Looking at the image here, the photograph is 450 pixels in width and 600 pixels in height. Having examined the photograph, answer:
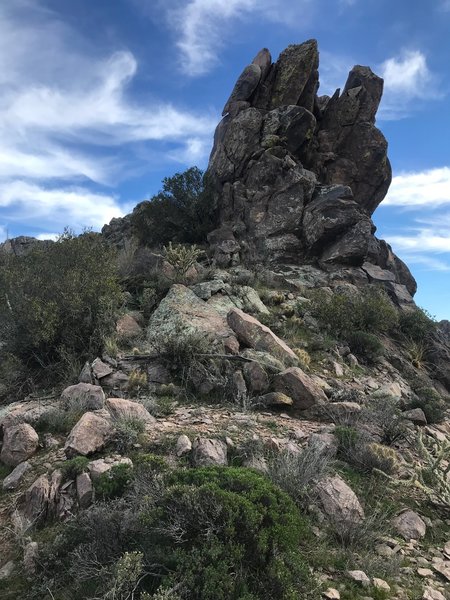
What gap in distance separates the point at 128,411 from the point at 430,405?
6.39 m

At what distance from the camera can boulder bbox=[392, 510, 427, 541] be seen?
4.52m

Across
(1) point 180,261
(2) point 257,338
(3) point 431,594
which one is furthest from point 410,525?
(1) point 180,261

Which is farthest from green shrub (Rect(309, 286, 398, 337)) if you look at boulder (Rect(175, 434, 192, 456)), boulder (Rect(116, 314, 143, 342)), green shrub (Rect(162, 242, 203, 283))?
boulder (Rect(175, 434, 192, 456))

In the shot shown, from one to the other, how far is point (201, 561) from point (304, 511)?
1.73 m

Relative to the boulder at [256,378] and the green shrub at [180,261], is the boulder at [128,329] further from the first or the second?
the boulder at [256,378]

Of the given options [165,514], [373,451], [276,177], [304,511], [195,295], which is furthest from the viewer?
[276,177]

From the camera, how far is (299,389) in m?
7.63

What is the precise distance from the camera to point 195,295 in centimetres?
1184

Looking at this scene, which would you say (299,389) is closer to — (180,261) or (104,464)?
(104,464)

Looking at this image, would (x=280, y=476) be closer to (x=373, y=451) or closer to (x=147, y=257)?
(x=373, y=451)

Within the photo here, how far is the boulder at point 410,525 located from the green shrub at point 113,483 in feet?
9.64

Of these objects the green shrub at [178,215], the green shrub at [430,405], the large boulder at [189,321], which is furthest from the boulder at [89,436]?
the green shrub at [178,215]

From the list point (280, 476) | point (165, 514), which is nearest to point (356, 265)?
point (280, 476)

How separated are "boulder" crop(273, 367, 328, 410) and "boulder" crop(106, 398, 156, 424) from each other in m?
2.52
